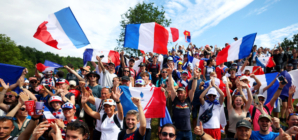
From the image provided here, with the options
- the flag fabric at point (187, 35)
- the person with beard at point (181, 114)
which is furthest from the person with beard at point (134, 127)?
the flag fabric at point (187, 35)

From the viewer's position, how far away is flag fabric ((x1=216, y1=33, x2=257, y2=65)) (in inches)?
262

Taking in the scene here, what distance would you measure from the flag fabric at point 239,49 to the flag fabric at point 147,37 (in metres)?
2.92

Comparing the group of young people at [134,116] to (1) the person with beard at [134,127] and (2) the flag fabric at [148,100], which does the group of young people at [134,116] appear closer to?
(1) the person with beard at [134,127]

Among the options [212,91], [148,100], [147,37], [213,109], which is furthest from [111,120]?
[147,37]

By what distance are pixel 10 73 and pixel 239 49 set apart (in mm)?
8790

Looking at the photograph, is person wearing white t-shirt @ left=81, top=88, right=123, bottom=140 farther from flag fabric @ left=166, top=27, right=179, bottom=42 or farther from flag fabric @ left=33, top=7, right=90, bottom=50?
flag fabric @ left=166, top=27, right=179, bottom=42

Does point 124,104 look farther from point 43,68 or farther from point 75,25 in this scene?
point 43,68

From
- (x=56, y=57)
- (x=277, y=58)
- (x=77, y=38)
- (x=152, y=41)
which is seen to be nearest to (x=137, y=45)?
(x=152, y=41)

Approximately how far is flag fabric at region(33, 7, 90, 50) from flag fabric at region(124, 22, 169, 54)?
1.80 metres

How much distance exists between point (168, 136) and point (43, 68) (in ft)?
24.3

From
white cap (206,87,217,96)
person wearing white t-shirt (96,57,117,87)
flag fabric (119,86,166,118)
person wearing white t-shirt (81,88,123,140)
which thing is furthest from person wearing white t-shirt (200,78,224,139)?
person wearing white t-shirt (96,57,117,87)

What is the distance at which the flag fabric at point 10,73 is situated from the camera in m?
5.07

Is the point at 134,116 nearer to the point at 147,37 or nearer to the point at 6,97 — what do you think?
the point at 6,97

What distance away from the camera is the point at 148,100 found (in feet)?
15.3
